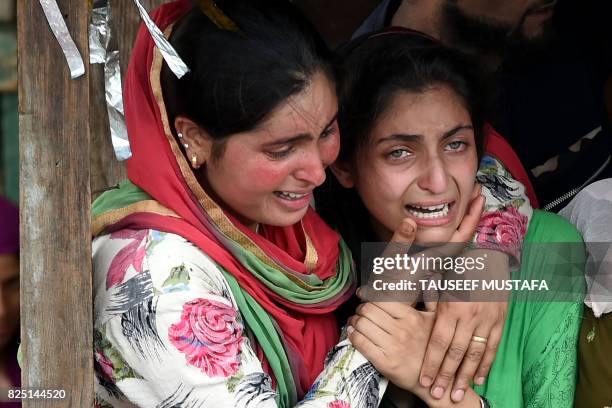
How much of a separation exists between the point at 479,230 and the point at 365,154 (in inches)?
14.1

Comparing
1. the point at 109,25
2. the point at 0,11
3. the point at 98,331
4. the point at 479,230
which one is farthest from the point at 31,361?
the point at 0,11

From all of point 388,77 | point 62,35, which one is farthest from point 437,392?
point 62,35

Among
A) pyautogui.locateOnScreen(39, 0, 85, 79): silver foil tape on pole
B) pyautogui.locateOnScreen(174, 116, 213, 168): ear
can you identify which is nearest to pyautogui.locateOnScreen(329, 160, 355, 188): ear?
pyautogui.locateOnScreen(174, 116, 213, 168): ear

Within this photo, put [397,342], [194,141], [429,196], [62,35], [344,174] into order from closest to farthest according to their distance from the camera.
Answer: [62,35] < [194,141] < [397,342] < [429,196] < [344,174]

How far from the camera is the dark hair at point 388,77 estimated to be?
101 inches

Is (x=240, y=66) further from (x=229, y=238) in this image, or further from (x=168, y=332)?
(x=168, y=332)

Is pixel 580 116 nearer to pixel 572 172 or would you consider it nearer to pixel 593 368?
pixel 572 172

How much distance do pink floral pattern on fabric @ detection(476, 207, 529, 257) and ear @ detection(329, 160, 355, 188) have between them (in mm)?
359

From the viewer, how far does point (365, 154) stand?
2596mm

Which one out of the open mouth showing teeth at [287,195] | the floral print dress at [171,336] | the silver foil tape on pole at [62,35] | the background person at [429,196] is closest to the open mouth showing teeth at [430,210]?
the background person at [429,196]

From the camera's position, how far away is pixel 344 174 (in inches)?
106

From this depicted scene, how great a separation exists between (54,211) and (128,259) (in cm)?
25

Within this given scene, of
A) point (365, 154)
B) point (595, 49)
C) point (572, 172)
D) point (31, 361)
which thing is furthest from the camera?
point (595, 49)

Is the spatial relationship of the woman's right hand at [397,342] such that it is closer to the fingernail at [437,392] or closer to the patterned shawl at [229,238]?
the fingernail at [437,392]
